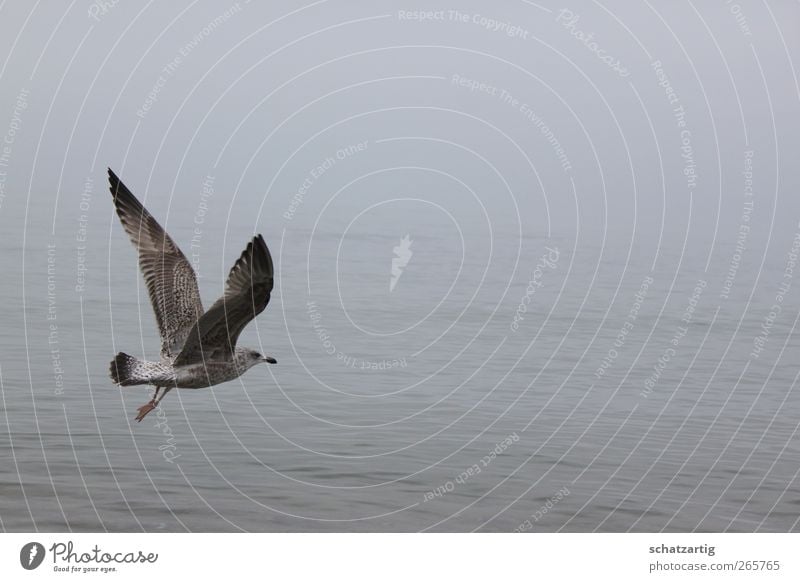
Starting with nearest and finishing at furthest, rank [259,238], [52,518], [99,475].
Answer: [259,238], [52,518], [99,475]

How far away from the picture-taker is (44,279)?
22.3 meters

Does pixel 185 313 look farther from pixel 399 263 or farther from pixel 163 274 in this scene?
pixel 399 263

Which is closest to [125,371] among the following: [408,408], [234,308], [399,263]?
[234,308]

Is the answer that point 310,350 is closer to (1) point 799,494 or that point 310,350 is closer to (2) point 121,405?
(2) point 121,405

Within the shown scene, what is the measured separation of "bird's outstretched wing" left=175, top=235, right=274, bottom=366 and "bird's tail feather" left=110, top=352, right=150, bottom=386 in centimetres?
36

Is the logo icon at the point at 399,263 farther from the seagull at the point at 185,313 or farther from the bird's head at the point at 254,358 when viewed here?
the bird's head at the point at 254,358

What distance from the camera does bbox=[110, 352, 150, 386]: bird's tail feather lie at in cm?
1034

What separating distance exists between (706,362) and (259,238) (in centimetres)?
1260

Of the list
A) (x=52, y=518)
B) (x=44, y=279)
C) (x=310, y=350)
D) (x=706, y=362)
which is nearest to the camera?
(x=52, y=518)
